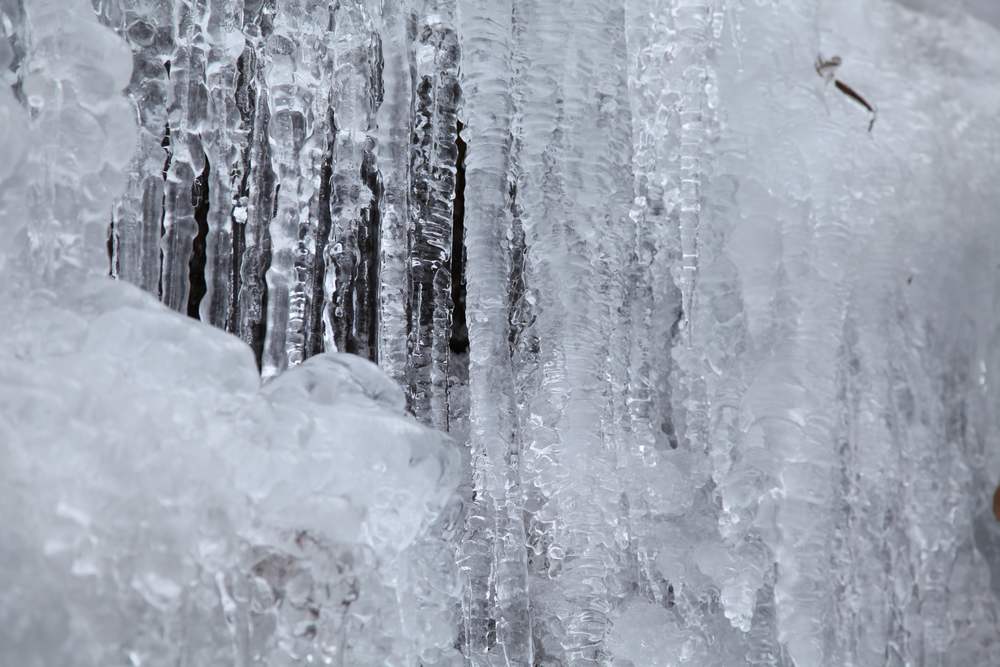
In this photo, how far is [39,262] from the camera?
1.03 meters

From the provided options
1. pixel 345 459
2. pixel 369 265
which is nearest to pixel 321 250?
pixel 369 265

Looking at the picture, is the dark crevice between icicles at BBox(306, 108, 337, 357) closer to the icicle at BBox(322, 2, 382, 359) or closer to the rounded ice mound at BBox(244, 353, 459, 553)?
the icicle at BBox(322, 2, 382, 359)

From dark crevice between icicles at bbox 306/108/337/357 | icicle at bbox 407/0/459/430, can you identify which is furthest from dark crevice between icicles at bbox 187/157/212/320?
icicle at bbox 407/0/459/430

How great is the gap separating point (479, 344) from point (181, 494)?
506 mm

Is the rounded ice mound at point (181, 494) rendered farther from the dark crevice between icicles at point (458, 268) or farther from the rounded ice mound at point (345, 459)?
the dark crevice between icicles at point (458, 268)

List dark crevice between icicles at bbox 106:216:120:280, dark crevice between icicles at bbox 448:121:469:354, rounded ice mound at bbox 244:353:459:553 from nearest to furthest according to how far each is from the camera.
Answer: rounded ice mound at bbox 244:353:459:553 → dark crevice between icicles at bbox 106:216:120:280 → dark crevice between icicles at bbox 448:121:469:354

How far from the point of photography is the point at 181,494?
96 centimetres

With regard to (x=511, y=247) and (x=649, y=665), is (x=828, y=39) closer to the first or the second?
(x=511, y=247)

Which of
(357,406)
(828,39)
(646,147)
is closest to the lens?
(357,406)

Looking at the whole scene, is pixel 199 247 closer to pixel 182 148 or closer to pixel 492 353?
pixel 182 148

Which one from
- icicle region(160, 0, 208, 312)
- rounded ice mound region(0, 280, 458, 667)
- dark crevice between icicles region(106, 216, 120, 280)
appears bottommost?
rounded ice mound region(0, 280, 458, 667)

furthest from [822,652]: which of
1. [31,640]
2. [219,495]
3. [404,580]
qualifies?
[31,640]

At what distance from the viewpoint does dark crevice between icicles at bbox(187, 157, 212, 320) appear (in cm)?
137

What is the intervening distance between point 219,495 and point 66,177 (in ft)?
1.07
